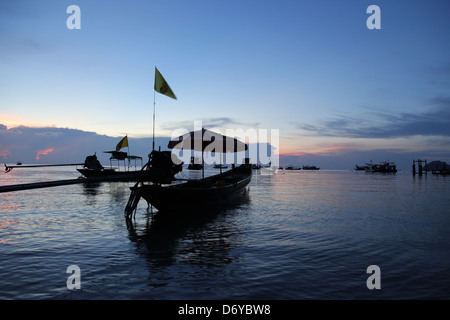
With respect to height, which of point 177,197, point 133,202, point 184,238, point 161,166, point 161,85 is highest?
point 161,85

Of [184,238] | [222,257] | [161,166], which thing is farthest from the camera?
[161,166]

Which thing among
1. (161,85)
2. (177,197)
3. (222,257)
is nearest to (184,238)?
(222,257)

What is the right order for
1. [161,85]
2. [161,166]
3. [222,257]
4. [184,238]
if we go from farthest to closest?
1. [161,85]
2. [161,166]
3. [184,238]
4. [222,257]

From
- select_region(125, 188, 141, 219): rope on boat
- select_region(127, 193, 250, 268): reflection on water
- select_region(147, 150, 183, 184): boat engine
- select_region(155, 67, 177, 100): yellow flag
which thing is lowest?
select_region(127, 193, 250, 268): reflection on water

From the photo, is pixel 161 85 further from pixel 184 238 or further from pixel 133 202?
pixel 184 238

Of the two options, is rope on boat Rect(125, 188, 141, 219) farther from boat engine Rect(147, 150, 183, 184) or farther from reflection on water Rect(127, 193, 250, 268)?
boat engine Rect(147, 150, 183, 184)

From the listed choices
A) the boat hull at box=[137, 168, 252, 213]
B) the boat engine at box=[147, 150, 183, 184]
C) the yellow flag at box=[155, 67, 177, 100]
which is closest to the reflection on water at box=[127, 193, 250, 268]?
the boat hull at box=[137, 168, 252, 213]

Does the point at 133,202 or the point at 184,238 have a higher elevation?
the point at 133,202

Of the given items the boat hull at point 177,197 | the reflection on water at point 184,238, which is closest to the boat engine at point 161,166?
the boat hull at point 177,197

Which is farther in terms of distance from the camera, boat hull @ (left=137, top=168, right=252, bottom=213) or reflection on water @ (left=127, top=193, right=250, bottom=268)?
boat hull @ (left=137, top=168, right=252, bottom=213)

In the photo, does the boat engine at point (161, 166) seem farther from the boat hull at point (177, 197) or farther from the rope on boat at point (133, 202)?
the rope on boat at point (133, 202)

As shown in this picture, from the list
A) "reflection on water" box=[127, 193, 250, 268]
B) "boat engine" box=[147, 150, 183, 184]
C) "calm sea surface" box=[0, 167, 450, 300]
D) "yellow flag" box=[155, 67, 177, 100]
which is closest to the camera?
"calm sea surface" box=[0, 167, 450, 300]

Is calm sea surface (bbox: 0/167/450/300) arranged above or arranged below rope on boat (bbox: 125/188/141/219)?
below

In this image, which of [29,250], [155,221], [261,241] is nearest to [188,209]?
[155,221]
